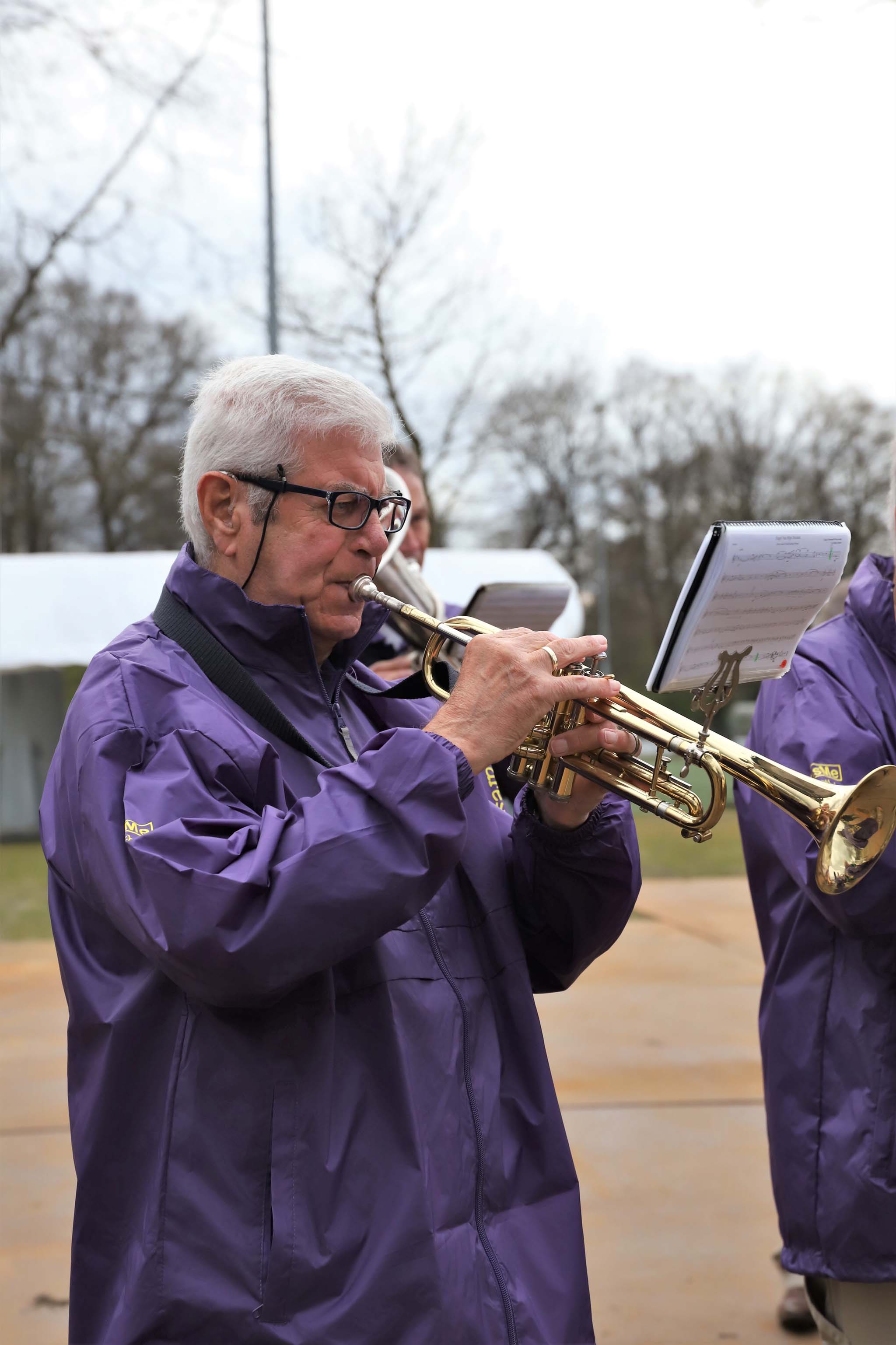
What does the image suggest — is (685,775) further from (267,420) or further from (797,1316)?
(797,1316)

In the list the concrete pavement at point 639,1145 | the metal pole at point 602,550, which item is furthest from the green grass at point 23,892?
the metal pole at point 602,550

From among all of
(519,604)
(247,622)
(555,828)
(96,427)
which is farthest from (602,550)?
(247,622)

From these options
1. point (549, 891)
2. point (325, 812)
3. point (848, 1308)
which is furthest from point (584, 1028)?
point (325, 812)

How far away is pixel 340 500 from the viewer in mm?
1952

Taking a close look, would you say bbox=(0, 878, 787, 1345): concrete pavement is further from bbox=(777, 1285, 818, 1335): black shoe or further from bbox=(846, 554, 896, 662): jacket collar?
bbox=(846, 554, 896, 662): jacket collar

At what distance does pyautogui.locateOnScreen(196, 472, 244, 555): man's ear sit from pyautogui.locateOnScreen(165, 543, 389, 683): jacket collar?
58 millimetres

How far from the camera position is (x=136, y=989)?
1722mm

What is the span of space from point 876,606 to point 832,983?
72 centimetres

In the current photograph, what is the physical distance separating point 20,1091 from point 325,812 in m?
4.71

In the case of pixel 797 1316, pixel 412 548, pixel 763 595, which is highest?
pixel 763 595

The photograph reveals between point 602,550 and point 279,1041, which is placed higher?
point 279,1041

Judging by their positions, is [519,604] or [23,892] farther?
[23,892]

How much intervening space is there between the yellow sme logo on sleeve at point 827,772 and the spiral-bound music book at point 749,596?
1.18 feet

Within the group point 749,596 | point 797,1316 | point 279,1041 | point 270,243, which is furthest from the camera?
point 270,243
